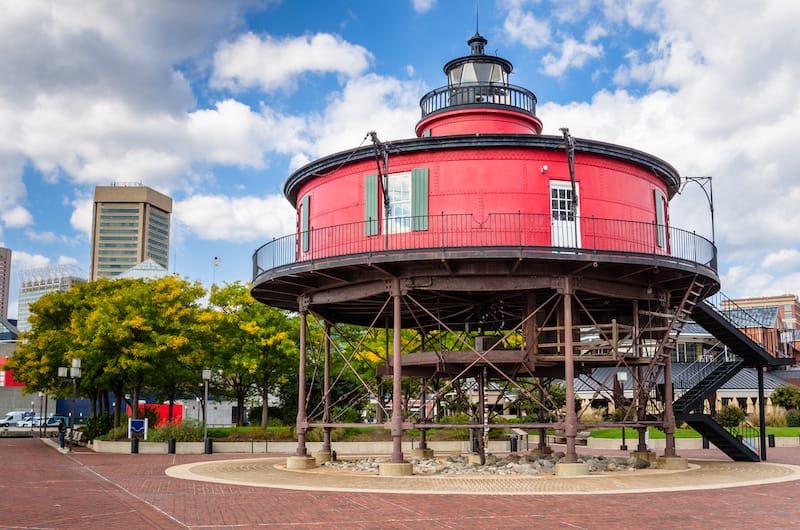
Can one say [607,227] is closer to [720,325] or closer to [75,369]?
[720,325]

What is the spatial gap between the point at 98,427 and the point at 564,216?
2897 centimetres

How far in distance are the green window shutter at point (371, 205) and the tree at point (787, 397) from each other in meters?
44.2

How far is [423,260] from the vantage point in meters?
22.4

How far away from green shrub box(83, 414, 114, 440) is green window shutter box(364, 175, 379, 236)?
24.1 metres

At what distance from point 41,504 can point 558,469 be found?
12.6 m

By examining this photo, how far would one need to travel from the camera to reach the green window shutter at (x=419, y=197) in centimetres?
2378

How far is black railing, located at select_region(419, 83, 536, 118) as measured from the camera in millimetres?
27328

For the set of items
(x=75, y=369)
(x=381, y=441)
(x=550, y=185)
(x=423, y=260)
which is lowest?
(x=381, y=441)

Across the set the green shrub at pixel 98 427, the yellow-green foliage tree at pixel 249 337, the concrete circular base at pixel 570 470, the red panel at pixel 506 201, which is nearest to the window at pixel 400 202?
the red panel at pixel 506 201

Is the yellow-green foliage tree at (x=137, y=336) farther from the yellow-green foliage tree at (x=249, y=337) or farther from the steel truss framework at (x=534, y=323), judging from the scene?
the steel truss framework at (x=534, y=323)

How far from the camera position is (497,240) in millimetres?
23141

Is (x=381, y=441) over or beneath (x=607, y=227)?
beneath

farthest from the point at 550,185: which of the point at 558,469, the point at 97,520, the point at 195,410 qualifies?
the point at 195,410

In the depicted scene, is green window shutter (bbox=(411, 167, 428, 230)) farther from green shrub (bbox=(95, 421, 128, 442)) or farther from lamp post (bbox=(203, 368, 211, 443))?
green shrub (bbox=(95, 421, 128, 442))
